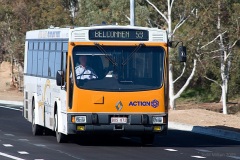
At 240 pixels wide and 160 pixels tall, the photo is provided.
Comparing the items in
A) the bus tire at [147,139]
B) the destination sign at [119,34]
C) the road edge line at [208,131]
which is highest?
the destination sign at [119,34]

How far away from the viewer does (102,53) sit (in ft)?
67.9

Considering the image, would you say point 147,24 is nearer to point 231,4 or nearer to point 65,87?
point 231,4

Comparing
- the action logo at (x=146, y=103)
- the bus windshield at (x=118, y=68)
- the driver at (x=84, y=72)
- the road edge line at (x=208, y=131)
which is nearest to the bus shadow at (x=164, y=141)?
the road edge line at (x=208, y=131)

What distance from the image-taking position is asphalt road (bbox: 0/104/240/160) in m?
18.4

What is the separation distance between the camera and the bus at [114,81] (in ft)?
67.1

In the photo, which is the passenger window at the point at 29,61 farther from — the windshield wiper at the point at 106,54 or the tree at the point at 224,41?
the tree at the point at 224,41

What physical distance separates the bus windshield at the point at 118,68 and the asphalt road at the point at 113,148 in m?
1.51

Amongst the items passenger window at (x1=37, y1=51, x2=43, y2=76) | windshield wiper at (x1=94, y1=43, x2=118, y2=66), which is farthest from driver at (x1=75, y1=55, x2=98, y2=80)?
passenger window at (x1=37, y1=51, x2=43, y2=76)

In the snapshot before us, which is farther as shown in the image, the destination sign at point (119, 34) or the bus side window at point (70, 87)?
the destination sign at point (119, 34)

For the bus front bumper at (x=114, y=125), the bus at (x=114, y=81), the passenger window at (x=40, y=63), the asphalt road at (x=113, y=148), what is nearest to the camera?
the asphalt road at (x=113, y=148)

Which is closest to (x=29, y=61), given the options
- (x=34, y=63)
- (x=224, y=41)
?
(x=34, y=63)

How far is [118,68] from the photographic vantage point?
67.8 ft

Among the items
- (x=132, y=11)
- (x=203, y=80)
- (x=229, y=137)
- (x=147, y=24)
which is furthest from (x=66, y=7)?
(x=229, y=137)

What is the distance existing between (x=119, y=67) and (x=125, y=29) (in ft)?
3.29
